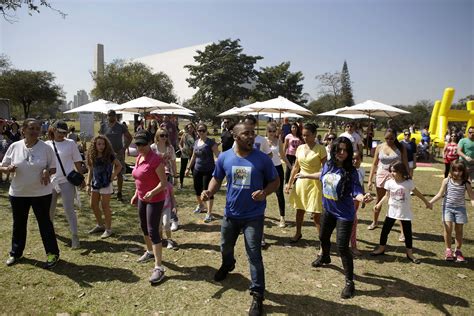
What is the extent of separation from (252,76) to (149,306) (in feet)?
167

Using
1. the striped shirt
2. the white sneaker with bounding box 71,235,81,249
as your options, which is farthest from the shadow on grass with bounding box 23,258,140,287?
the striped shirt

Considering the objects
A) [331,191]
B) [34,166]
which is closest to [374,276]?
[331,191]

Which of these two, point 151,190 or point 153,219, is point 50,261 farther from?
point 151,190

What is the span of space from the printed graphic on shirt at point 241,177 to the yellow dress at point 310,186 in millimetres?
1823

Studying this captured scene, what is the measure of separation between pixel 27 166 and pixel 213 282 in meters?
2.84

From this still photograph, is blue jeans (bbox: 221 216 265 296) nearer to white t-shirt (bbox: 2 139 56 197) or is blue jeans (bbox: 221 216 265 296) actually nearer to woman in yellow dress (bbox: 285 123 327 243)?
woman in yellow dress (bbox: 285 123 327 243)

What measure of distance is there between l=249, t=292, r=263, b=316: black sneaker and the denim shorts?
326 cm

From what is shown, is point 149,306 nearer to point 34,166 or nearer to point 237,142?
point 237,142

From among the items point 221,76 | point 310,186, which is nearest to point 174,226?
point 310,186

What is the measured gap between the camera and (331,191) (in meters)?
3.97

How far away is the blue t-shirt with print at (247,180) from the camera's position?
11.5 feet

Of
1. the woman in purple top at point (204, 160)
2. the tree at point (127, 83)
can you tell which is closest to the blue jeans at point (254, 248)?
the woman in purple top at point (204, 160)

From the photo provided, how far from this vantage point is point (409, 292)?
406 centimetres

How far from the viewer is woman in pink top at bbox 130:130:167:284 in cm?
413
